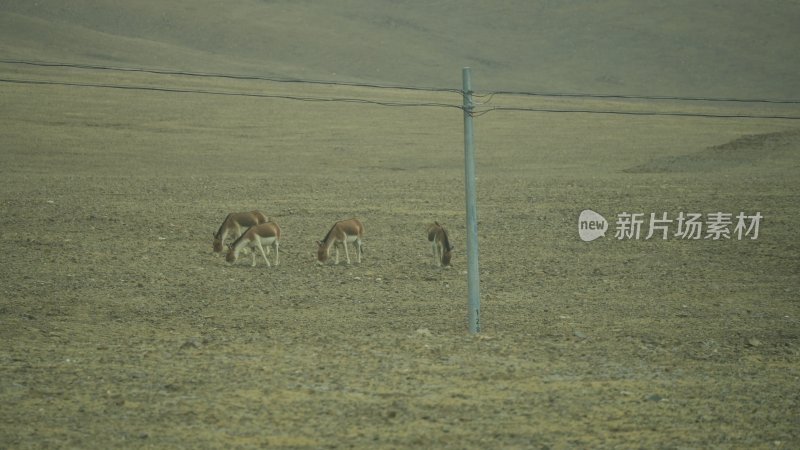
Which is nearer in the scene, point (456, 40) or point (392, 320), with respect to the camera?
point (392, 320)

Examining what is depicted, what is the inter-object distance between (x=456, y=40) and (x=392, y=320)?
77361 mm

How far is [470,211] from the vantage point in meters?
12.3

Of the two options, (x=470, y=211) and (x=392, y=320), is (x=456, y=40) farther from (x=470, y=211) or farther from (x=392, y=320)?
(x=470, y=211)

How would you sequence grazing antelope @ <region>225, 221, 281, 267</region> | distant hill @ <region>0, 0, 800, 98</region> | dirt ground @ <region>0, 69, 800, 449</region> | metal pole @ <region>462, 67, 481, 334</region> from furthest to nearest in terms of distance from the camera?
distant hill @ <region>0, 0, 800, 98</region>, grazing antelope @ <region>225, 221, 281, 267</region>, metal pole @ <region>462, 67, 481, 334</region>, dirt ground @ <region>0, 69, 800, 449</region>

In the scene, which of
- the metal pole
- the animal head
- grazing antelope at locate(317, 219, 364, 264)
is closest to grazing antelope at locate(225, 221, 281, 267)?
grazing antelope at locate(317, 219, 364, 264)

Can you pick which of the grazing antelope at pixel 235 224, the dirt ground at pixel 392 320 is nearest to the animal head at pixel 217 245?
the grazing antelope at pixel 235 224

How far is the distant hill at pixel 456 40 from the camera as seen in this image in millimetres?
71750

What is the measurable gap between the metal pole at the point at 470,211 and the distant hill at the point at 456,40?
53095 millimetres

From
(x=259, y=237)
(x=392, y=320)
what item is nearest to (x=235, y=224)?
(x=259, y=237)

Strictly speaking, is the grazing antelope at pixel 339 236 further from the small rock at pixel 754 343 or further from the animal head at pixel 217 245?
the small rock at pixel 754 343

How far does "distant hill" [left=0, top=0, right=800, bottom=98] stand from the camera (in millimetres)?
71750

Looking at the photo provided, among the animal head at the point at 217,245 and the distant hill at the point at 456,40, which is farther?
the distant hill at the point at 456,40

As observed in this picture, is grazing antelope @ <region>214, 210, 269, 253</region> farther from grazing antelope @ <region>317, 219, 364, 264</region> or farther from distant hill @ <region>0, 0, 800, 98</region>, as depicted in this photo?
distant hill @ <region>0, 0, 800, 98</region>

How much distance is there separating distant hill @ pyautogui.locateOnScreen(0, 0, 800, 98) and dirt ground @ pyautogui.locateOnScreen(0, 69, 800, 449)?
40341 millimetres
